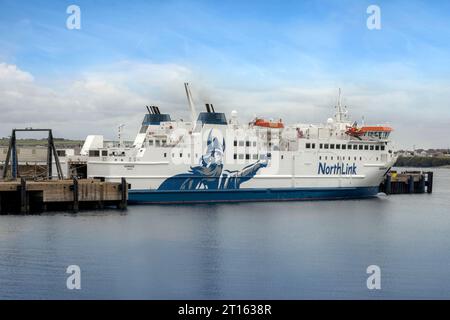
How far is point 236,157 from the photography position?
37.7 meters

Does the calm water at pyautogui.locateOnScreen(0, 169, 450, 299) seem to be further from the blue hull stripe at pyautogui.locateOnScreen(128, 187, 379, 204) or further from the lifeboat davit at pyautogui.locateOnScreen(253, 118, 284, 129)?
the lifeboat davit at pyautogui.locateOnScreen(253, 118, 284, 129)

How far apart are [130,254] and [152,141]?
1716 cm

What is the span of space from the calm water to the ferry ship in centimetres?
246

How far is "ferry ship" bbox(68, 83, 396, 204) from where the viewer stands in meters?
35.8

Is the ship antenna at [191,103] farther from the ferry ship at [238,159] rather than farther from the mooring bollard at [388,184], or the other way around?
the mooring bollard at [388,184]

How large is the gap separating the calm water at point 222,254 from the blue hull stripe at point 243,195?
4.74ft

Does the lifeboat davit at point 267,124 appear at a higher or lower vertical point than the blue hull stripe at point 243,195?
higher

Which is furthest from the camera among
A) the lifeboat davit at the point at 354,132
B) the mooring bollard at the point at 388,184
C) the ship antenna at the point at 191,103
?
the mooring bollard at the point at 388,184

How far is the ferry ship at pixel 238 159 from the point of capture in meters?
35.8

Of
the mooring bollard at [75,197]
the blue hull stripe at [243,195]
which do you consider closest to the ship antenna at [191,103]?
the blue hull stripe at [243,195]

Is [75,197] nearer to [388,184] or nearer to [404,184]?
[388,184]
